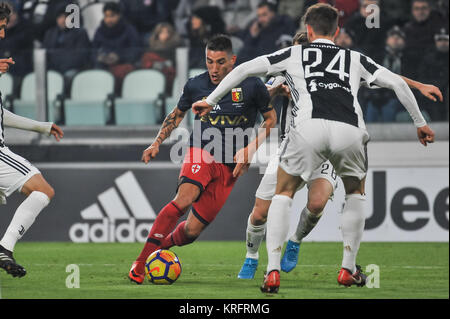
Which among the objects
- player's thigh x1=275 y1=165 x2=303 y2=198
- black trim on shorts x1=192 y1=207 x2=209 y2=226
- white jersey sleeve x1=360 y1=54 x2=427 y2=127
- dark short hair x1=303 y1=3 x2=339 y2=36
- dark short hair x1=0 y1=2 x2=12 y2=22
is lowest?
black trim on shorts x1=192 y1=207 x2=209 y2=226

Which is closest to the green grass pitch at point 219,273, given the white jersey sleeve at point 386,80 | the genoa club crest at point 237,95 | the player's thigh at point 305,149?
the player's thigh at point 305,149

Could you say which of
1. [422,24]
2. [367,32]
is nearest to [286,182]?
[367,32]

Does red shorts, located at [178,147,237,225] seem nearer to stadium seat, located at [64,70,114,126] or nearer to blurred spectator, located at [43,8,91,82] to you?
stadium seat, located at [64,70,114,126]

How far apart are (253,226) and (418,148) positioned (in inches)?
178

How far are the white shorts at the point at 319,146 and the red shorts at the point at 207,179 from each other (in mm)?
1427

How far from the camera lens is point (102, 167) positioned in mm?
12180

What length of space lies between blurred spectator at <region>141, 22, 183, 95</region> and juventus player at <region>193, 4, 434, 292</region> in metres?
5.91

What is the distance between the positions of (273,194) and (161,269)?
1147mm

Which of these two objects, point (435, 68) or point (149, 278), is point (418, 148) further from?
point (149, 278)

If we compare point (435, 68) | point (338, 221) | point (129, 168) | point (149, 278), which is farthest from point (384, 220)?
point (149, 278)

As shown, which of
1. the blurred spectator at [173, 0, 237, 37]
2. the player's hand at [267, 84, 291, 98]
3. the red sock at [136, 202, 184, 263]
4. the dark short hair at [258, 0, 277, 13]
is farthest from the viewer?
Answer: the blurred spectator at [173, 0, 237, 37]

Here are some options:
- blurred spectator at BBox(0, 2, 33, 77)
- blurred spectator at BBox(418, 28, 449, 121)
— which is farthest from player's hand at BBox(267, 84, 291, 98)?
blurred spectator at BBox(0, 2, 33, 77)

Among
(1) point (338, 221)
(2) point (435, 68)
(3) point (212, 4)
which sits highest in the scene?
(3) point (212, 4)

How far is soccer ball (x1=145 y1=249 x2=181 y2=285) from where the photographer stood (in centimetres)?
728
